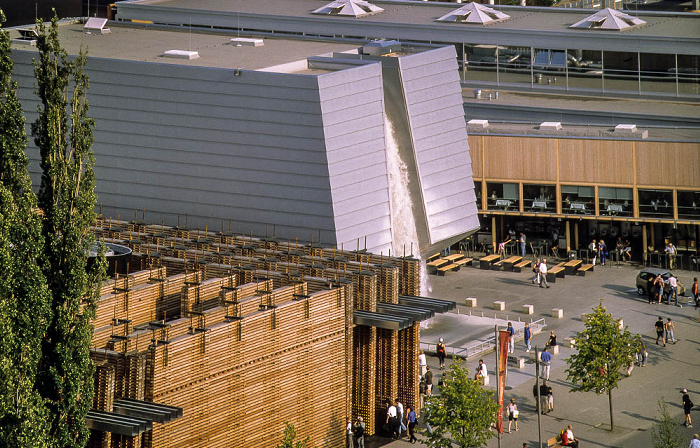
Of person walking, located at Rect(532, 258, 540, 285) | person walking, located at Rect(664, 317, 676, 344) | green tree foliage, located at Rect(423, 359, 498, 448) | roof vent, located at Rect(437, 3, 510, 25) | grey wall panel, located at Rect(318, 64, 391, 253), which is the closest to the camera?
green tree foliage, located at Rect(423, 359, 498, 448)

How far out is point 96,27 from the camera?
6500cm

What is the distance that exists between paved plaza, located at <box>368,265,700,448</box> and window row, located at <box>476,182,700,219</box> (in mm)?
2976

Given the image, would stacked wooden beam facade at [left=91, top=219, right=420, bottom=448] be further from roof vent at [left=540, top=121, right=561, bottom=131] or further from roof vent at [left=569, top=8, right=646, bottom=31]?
roof vent at [left=569, top=8, right=646, bottom=31]

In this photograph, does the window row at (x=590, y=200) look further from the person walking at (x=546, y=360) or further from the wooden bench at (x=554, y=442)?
the wooden bench at (x=554, y=442)

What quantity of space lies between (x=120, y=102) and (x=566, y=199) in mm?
24445

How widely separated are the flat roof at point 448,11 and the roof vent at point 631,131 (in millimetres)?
9914

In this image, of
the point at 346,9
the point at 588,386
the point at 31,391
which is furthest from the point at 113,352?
the point at 346,9

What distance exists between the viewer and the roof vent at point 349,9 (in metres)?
Result: 81.0

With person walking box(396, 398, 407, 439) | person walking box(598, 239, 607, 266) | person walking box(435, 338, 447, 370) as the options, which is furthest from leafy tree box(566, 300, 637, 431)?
person walking box(598, 239, 607, 266)

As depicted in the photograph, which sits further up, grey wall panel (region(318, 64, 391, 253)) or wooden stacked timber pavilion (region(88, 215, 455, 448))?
grey wall panel (region(318, 64, 391, 253))

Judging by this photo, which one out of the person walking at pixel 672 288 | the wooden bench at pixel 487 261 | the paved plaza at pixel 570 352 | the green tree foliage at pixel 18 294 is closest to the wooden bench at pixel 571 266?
the paved plaza at pixel 570 352

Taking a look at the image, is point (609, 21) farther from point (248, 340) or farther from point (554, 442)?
point (248, 340)

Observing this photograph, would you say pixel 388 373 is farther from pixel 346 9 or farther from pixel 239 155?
pixel 346 9

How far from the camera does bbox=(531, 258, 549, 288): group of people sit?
60781mm
